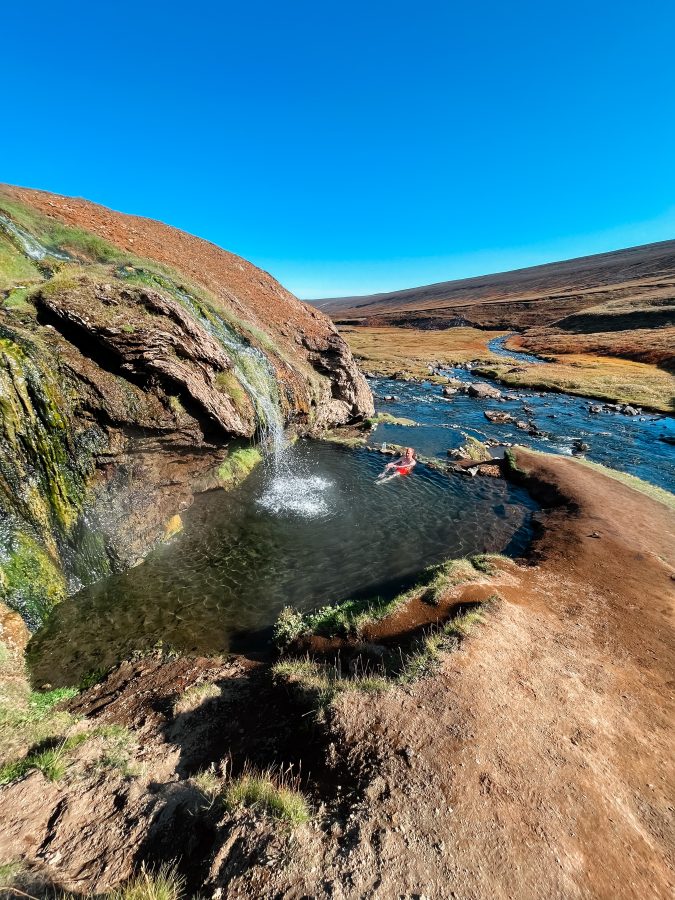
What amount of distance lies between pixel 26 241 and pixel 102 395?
36.4 feet

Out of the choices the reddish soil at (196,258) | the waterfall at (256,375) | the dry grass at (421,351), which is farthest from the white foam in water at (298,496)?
the dry grass at (421,351)

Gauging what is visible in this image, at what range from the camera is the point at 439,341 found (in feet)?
384

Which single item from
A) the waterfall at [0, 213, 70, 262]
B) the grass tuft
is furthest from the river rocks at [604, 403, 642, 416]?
the waterfall at [0, 213, 70, 262]

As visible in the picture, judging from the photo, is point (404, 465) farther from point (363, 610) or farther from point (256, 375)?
point (363, 610)

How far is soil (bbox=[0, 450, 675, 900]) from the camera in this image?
16.2 feet

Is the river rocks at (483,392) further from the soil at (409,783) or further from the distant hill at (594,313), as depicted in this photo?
the soil at (409,783)

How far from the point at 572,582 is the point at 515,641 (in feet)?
19.2

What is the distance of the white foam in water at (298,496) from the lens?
19.8 metres

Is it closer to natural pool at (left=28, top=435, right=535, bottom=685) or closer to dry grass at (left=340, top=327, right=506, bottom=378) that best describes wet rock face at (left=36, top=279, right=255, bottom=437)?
natural pool at (left=28, top=435, right=535, bottom=685)

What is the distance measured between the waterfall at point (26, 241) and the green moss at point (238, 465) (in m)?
13.2

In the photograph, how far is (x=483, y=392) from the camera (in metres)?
49.9

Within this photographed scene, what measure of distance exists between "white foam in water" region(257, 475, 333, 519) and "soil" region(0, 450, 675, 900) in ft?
31.1

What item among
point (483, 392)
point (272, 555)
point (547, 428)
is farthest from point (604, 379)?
point (272, 555)

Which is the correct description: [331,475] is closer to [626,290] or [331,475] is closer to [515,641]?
[515,641]
